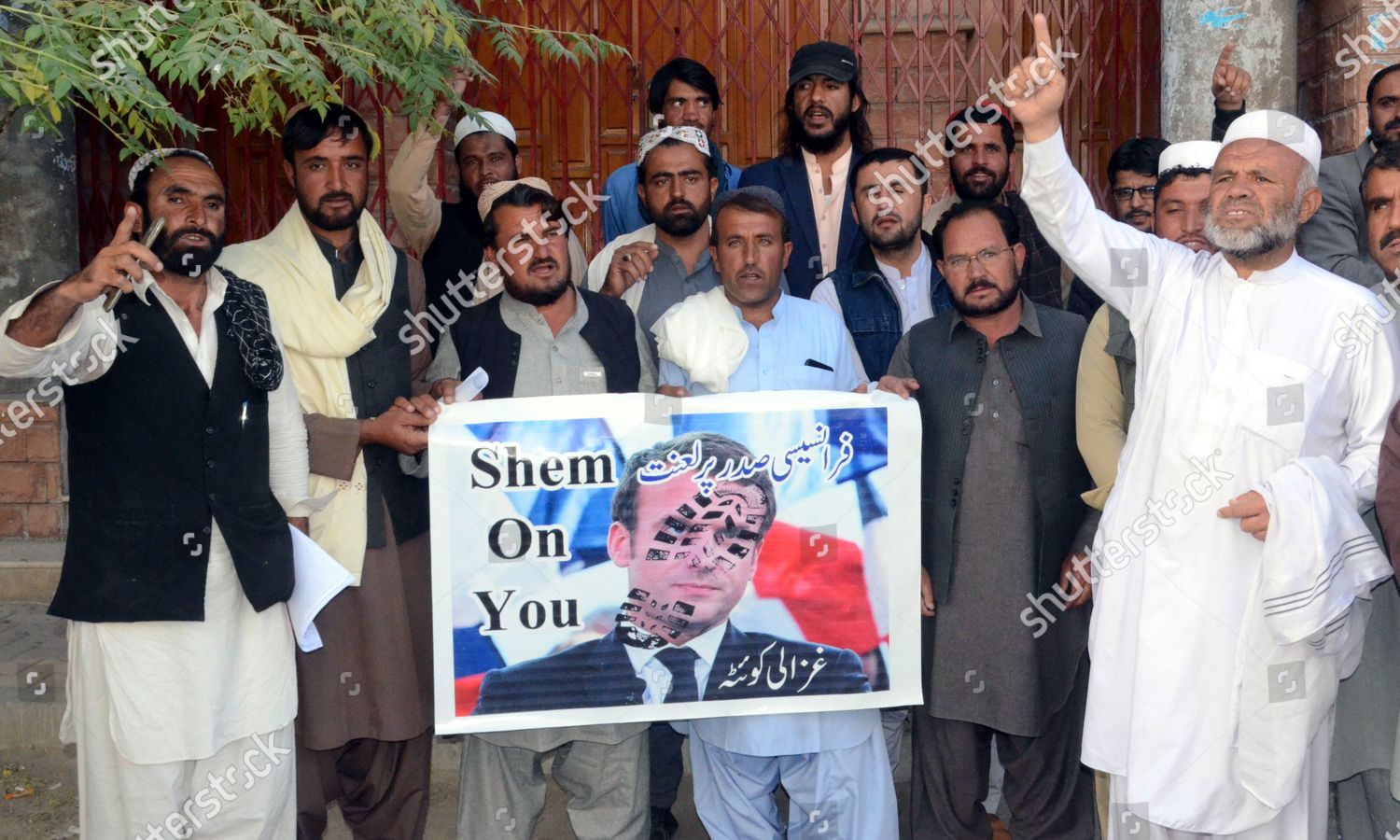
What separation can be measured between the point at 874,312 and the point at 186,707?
246 cm

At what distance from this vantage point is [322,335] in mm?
4012

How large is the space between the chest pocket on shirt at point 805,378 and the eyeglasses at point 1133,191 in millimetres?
1560

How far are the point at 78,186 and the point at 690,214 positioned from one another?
3656mm

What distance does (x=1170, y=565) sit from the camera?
355 centimetres

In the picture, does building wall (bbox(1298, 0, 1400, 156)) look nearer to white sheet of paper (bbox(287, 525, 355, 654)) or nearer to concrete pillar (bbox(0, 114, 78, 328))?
white sheet of paper (bbox(287, 525, 355, 654))

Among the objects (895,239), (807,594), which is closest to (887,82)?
(895,239)

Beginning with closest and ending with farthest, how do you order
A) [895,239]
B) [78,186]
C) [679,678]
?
[679,678]
[895,239]
[78,186]

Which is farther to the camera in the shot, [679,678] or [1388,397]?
[679,678]

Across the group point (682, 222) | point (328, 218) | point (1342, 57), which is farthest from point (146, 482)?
point (1342, 57)

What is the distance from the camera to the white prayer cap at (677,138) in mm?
4766

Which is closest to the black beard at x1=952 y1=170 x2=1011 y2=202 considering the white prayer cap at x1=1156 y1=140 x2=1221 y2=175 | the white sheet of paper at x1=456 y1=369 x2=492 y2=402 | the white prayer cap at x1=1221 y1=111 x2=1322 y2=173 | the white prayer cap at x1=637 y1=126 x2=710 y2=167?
the white prayer cap at x1=1156 y1=140 x2=1221 y2=175

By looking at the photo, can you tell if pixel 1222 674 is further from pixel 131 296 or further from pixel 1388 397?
pixel 131 296
